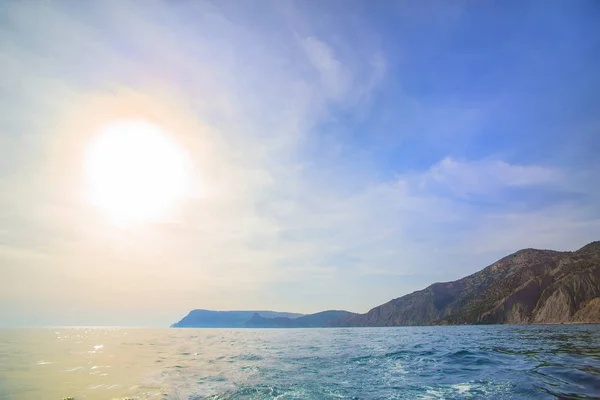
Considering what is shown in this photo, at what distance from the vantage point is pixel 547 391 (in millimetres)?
16375

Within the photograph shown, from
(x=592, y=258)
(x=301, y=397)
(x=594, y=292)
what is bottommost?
(x=301, y=397)

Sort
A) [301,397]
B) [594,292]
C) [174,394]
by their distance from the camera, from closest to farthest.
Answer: [301,397] < [174,394] < [594,292]

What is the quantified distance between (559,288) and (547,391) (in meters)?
204

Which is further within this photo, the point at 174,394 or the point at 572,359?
the point at 572,359

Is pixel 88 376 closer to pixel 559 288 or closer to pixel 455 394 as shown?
pixel 455 394

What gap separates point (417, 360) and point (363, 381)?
475 inches

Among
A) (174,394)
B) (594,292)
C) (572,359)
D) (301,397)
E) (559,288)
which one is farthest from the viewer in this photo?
(559,288)

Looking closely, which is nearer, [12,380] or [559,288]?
[12,380]

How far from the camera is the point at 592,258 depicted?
176 m

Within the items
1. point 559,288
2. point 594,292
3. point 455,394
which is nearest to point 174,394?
point 455,394

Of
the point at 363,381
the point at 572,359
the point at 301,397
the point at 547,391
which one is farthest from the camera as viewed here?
the point at 572,359

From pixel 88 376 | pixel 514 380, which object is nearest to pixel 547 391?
pixel 514 380

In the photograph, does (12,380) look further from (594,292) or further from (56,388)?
(594,292)

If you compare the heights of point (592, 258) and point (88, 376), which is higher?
point (592, 258)
